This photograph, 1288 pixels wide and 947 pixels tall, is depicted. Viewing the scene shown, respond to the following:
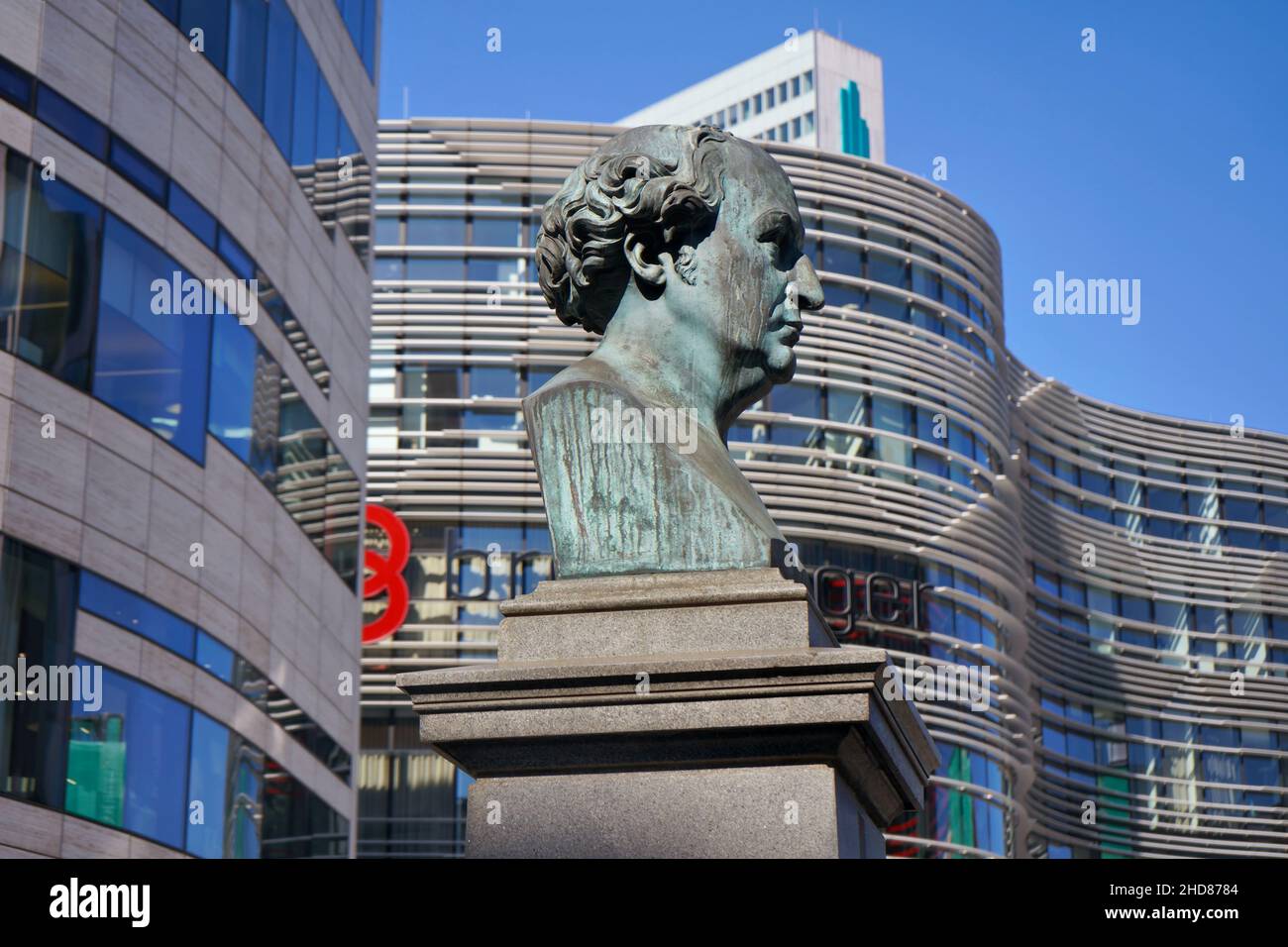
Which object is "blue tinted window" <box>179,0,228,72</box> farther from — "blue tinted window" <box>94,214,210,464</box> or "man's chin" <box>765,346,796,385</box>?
"man's chin" <box>765,346,796,385</box>

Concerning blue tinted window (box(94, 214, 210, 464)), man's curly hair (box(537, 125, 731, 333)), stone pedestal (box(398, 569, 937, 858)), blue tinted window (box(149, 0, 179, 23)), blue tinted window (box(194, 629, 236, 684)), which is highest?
blue tinted window (box(149, 0, 179, 23))

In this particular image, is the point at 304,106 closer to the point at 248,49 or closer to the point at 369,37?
the point at 248,49

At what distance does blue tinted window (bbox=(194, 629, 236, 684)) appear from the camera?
973 inches

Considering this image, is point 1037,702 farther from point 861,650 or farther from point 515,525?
point 861,650

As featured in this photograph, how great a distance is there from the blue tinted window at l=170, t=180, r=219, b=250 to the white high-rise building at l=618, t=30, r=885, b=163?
111620 mm

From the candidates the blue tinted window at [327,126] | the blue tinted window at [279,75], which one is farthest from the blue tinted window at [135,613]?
the blue tinted window at [327,126]

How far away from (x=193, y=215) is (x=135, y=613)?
555cm

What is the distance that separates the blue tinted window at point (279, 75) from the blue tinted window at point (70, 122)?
5.80 m

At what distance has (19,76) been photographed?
20.7m

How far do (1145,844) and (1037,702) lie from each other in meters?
6.60

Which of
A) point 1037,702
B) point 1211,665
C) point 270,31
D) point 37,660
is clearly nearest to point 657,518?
point 37,660

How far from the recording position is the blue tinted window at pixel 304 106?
29625mm

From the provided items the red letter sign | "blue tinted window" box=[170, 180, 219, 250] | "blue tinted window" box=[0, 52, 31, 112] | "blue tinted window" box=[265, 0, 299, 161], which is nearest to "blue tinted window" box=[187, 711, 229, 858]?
"blue tinted window" box=[170, 180, 219, 250]

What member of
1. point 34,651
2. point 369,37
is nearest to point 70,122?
point 34,651
